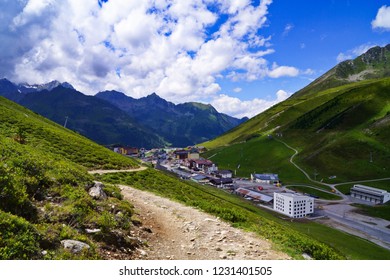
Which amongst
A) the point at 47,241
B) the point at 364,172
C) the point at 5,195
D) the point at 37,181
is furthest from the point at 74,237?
the point at 364,172

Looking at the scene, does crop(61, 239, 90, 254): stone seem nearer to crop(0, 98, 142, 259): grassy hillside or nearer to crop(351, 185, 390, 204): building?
crop(0, 98, 142, 259): grassy hillside

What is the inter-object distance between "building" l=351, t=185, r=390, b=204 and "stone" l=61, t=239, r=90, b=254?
145283mm

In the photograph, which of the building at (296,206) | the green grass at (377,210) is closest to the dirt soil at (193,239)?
the building at (296,206)

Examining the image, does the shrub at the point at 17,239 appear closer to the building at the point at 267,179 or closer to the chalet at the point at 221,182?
the chalet at the point at 221,182

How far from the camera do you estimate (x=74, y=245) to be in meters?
11.0

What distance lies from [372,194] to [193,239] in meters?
139

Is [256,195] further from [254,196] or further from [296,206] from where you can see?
[296,206]

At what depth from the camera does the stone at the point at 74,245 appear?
1087 cm

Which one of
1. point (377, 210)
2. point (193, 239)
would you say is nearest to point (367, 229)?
point (377, 210)

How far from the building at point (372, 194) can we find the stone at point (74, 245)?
477 ft

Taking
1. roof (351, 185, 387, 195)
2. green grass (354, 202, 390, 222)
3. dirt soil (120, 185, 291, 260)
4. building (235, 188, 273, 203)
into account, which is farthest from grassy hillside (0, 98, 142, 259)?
roof (351, 185, 387, 195)

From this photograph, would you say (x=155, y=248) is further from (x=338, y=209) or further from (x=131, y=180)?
(x=338, y=209)

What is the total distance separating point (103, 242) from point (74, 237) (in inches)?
60.7

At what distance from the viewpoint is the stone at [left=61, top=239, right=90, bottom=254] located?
35.7 ft
